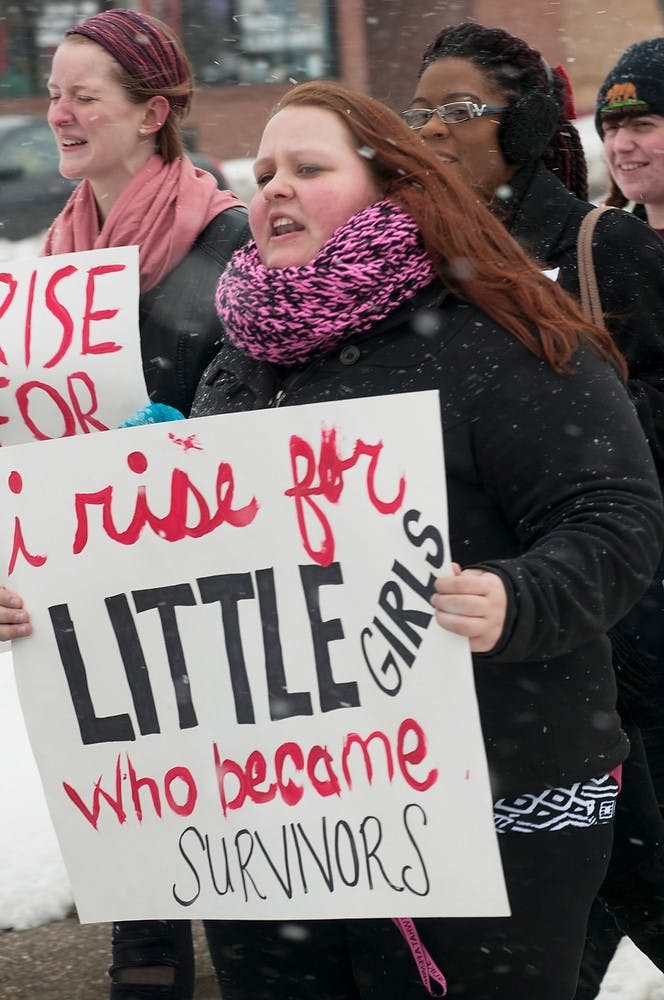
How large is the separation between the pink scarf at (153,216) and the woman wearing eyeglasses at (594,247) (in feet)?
1.49

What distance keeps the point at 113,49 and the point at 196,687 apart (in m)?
1.57

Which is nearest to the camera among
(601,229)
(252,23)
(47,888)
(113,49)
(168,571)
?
(168,571)

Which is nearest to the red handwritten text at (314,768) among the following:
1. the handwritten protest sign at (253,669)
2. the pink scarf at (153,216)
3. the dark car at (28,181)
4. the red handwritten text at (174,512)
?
the handwritten protest sign at (253,669)

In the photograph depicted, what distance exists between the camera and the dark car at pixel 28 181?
14.2 m

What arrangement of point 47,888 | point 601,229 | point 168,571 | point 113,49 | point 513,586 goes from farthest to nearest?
point 47,888
point 113,49
point 601,229
point 168,571
point 513,586

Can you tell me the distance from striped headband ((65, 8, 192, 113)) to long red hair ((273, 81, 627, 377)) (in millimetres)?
1029

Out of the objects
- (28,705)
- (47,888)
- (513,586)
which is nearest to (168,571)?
(28,705)

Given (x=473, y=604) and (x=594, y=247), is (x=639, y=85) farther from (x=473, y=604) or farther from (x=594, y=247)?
(x=473, y=604)

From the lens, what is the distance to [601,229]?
277 cm

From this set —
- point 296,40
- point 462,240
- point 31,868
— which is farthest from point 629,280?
point 296,40

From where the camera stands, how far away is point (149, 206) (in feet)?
Answer: 10.0

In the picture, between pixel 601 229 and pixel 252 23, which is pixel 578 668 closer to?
pixel 601 229

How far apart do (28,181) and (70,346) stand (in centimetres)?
1280

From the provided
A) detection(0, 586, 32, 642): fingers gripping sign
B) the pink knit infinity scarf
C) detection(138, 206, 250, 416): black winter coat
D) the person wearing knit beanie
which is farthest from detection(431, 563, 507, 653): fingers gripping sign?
the person wearing knit beanie
